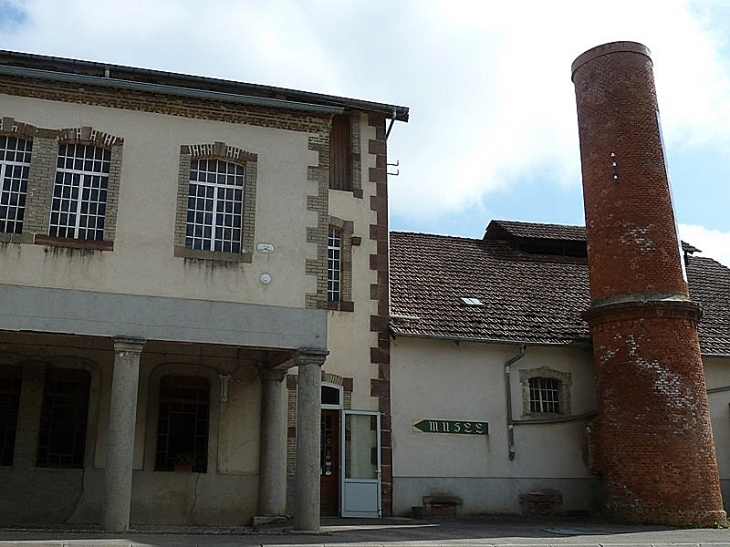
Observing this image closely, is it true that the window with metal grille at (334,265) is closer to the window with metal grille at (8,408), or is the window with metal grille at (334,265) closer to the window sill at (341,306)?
the window sill at (341,306)

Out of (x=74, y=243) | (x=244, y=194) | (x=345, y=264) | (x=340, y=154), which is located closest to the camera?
(x=74, y=243)

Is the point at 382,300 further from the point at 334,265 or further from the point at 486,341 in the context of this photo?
the point at 486,341

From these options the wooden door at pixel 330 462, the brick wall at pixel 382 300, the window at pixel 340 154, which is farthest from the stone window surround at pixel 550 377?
the window at pixel 340 154

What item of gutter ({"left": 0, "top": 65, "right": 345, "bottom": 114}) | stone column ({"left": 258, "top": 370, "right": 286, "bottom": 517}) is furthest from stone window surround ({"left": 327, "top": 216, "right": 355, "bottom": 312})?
gutter ({"left": 0, "top": 65, "right": 345, "bottom": 114})

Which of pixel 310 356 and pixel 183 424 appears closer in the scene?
pixel 310 356

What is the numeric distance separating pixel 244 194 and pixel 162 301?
248 cm

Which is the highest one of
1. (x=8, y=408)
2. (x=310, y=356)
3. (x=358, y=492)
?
(x=310, y=356)

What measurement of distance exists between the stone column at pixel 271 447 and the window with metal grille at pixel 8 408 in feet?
15.8

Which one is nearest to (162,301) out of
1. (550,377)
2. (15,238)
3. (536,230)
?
(15,238)

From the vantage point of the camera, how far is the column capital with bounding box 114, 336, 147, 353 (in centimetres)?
1357

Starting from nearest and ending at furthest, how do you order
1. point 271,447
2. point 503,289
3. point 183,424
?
point 271,447, point 183,424, point 503,289

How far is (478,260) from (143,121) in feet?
40.4

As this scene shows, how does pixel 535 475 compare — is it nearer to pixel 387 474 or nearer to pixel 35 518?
pixel 387 474

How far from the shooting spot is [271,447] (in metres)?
16.9
